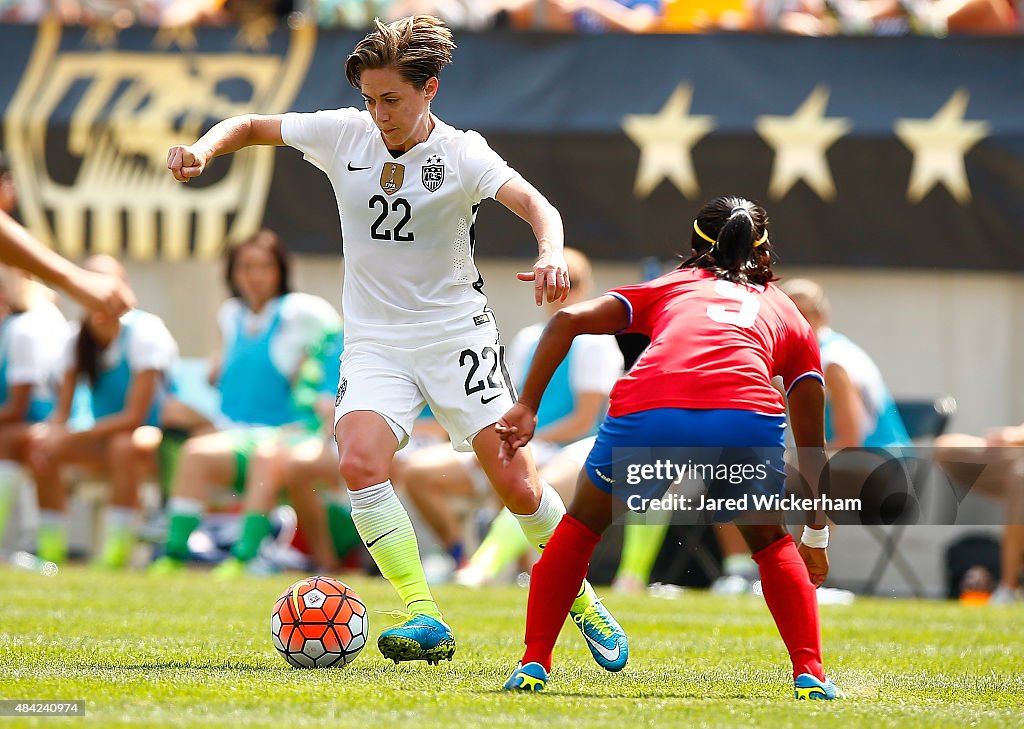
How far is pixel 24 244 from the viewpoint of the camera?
14.6 ft

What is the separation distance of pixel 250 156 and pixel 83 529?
3.37 m

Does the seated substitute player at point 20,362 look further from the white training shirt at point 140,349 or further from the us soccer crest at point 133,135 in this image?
the us soccer crest at point 133,135

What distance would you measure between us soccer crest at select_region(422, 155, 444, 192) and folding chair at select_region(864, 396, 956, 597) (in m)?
6.03

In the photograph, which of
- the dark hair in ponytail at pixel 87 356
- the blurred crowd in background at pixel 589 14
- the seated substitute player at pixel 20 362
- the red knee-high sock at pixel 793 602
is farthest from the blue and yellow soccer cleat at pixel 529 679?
the blurred crowd in background at pixel 589 14

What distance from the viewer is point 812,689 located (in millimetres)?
4805

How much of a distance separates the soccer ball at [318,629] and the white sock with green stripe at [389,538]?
204mm

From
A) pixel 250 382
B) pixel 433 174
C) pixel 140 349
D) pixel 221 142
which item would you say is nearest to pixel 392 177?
pixel 433 174

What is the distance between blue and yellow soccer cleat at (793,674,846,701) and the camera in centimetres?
480

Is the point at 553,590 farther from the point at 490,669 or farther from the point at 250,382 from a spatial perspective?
the point at 250,382

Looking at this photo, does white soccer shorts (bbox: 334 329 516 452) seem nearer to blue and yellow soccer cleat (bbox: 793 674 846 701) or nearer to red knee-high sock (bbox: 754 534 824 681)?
red knee-high sock (bbox: 754 534 824 681)

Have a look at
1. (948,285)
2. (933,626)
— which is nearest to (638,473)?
(933,626)

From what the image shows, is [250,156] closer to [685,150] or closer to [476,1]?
[476,1]

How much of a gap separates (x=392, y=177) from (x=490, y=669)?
1.79 m

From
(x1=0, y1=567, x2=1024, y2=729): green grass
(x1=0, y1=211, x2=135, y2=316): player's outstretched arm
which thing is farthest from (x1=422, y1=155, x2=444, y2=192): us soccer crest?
(x1=0, y1=567, x2=1024, y2=729): green grass
